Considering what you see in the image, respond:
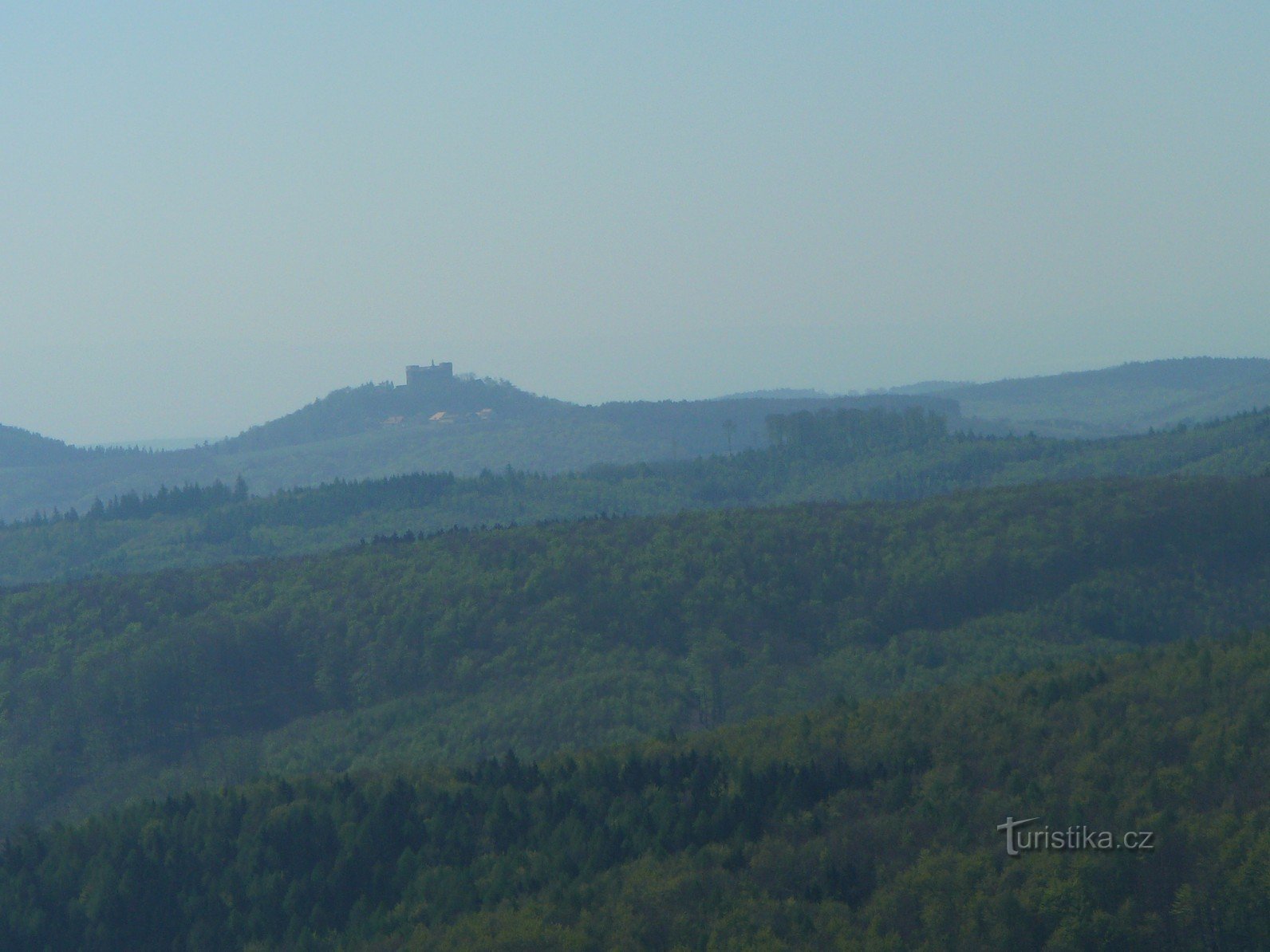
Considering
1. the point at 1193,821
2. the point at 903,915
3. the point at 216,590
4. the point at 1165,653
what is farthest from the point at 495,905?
the point at 216,590

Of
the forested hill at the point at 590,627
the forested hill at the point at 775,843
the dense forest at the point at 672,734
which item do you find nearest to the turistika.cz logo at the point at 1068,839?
the forested hill at the point at 775,843

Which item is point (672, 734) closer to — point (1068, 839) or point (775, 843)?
point (775, 843)

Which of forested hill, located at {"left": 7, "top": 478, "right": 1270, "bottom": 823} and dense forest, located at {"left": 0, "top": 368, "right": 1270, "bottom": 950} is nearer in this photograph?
dense forest, located at {"left": 0, "top": 368, "right": 1270, "bottom": 950}

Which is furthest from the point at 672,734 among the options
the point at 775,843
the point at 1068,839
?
the point at 1068,839

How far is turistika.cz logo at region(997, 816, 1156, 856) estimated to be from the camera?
1900 inches

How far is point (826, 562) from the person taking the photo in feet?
444

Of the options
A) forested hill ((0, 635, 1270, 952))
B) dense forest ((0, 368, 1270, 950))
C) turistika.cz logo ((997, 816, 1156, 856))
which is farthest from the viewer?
dense forest ((0, 368, 1270, 950))

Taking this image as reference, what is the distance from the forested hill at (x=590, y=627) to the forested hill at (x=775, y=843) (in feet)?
109

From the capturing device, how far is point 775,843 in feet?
180

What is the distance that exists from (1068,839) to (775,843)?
11.1 m

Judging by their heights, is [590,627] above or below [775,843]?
above

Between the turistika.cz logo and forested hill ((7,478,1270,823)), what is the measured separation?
52.9m

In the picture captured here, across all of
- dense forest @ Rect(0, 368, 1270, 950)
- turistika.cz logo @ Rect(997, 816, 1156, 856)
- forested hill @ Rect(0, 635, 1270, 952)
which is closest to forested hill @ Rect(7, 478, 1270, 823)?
dense forest @ Rect(0, 368, 1270, 950)

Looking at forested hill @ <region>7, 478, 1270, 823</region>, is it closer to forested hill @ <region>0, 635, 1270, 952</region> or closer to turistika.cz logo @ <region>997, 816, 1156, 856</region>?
forested hill @ <region>0, 635, 1270, 952</region>
